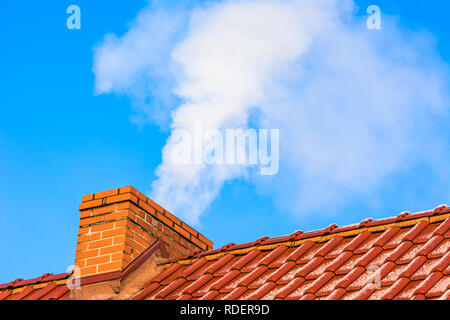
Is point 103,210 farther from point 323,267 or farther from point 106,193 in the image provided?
point 323,267

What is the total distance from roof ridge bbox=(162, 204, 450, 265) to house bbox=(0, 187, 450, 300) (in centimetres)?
1

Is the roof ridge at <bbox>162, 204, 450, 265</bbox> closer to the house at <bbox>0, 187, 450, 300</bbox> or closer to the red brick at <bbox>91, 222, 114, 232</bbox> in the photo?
the house at <bbox>0, 187, 450, 300</bbox>

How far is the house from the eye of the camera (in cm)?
646

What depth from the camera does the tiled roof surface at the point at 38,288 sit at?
353 inches

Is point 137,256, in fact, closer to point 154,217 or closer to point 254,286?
point 154,217

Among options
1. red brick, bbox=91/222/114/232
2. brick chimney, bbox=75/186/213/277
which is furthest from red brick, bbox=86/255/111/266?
red brick, bbox=91/222/114/232

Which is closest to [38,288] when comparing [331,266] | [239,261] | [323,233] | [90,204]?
[90,204]

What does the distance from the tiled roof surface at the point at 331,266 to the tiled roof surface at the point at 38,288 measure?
4.34 ft

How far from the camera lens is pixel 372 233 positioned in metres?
7.73

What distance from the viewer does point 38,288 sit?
9539 mm

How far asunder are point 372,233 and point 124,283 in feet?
9.57
